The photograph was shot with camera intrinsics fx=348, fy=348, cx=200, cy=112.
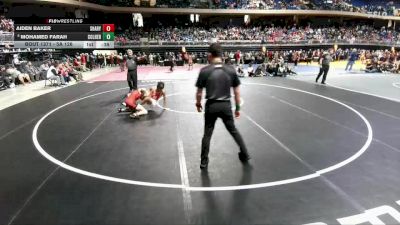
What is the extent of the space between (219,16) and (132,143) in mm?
34535

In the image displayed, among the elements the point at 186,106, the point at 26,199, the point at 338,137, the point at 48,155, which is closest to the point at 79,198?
the point at 26,199

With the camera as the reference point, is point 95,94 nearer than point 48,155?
No

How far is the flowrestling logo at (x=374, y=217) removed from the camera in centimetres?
385

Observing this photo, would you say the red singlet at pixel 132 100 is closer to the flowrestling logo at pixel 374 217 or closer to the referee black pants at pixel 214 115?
the referee black pants at pixel 214 115

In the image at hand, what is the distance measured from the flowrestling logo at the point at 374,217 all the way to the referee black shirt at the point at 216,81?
228cm

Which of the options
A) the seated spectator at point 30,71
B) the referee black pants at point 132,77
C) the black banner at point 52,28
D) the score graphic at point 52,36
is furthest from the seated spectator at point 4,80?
the referee black pants at point 132,77

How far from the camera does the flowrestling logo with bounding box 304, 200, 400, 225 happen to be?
3850mm

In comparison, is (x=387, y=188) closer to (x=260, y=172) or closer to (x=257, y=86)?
(x=260, y=172)

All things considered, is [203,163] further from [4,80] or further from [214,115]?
[4,80]

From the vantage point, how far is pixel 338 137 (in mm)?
7215

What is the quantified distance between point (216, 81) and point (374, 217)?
2700 mm

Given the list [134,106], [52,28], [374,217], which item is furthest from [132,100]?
[52,28]

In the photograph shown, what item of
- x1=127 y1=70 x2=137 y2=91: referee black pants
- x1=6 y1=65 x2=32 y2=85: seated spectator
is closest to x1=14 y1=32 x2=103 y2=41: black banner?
x1=6 y1=65 x2=32 y2=85: seated spectator

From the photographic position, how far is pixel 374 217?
13.0ft
